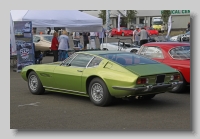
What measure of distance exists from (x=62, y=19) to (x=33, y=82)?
23.6 ft

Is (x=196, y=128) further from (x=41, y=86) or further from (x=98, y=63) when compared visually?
(x=41, y=86)

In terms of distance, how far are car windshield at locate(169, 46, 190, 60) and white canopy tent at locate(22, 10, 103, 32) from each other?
749cm

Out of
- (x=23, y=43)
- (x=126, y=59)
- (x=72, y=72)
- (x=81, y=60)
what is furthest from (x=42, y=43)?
(x=126, y=59)

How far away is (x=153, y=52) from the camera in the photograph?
1070 cm

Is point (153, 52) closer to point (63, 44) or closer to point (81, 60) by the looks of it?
point (81, 60)

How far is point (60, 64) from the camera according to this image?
934 centimetres

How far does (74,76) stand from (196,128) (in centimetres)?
325

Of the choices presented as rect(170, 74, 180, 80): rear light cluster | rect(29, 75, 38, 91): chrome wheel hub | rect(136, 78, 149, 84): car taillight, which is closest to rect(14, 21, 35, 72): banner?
rect(29, 75, 38, 91): chrome wheel hub

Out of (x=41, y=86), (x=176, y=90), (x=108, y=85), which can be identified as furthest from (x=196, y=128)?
(x=41, y=86)

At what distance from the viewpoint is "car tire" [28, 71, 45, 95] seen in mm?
9773

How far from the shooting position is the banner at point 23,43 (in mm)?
15586

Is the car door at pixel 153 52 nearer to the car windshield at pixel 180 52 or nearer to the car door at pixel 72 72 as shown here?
the car windshield at pixel 180 52

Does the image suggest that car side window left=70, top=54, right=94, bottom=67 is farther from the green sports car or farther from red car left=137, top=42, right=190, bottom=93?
red car left=137, top=42, right=190, bottom=93

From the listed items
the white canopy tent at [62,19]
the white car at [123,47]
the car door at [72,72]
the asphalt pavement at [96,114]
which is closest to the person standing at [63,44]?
the white canopy tent at [62,19]
